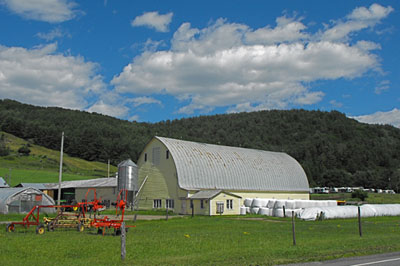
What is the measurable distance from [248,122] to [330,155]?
45.3 meters

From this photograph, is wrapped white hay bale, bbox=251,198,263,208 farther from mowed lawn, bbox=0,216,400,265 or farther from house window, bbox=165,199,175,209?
mowed lawn, bbox=0,216,400,265

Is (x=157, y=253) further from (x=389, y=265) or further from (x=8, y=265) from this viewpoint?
(x=389, y=265)

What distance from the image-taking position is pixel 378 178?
136750 millimetres

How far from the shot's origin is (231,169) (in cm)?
5384

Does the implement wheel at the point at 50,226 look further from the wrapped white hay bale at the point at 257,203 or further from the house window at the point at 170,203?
the wrapped white hay bale at the point at 257,203

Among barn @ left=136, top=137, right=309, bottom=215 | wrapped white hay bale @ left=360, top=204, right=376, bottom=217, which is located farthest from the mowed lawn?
barn @ left=136, top=137, right=309, bottom=215

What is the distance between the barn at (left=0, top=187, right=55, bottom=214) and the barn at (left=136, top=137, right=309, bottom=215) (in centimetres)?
1268

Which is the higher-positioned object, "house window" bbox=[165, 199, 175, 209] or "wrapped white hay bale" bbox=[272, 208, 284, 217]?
"house window" bbox=[165, 199, 175, 209]

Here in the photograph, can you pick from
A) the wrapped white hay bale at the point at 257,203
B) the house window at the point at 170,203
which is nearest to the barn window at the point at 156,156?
the house window at the point at 170,203

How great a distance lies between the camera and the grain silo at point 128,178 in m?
51.1

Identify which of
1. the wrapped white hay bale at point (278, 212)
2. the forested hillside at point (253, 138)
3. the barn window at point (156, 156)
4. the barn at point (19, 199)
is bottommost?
the wrapped white hay bale at point (278, 212)

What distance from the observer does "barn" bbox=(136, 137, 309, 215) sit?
46.6 meters

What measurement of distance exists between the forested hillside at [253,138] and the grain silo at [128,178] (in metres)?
80.8

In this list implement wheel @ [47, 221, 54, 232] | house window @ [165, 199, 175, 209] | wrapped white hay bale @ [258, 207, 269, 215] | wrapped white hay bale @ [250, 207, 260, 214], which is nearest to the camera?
implement wheel @ [47, 221, 54, 232]
